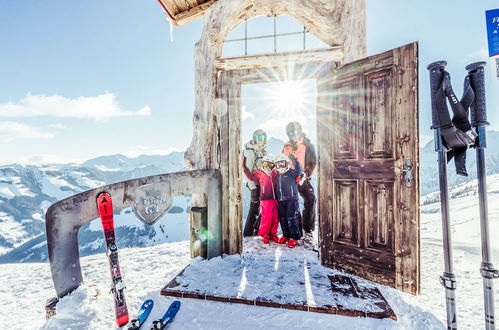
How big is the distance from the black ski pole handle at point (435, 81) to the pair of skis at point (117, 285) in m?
3.02

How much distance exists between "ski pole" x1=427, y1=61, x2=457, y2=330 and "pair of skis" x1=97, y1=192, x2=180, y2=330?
8.15ft

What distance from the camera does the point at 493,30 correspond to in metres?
3.24

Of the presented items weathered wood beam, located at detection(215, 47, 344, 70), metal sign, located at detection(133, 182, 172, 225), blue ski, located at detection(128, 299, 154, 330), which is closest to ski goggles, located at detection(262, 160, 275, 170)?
weathered wood beam, located at detection(215, 47, 344, 70)

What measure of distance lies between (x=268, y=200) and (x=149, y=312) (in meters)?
2.88

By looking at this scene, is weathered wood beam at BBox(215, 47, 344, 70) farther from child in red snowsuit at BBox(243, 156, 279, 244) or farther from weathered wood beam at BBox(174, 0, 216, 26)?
child in red snowsuit at BBox(243, 156, 279, 244)

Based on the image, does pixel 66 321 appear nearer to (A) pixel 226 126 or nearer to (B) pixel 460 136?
(A) pixel 226 126

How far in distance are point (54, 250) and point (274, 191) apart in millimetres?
3458

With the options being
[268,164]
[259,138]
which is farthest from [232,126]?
[259,138]

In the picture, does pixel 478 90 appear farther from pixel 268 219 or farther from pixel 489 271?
pixel 268 219

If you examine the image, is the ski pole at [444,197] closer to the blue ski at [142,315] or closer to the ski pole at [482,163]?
the ski pole at [482,163]

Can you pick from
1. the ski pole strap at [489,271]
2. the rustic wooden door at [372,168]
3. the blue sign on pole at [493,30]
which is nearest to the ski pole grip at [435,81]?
the rustic wooden door at [372,168]

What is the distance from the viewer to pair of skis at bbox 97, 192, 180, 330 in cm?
227

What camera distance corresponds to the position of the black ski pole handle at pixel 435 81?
197 centimetres

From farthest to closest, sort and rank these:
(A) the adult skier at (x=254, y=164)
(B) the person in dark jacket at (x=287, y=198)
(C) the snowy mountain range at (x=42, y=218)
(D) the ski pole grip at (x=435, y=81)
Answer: (C) the snowy mountain range at (x=42, y=218)
(A) the adult skier at (x=254, y=164)
(B) the person in dark jacket at (x=287, y=198)
(D) the ski pole grip at (x=435, y=81)
